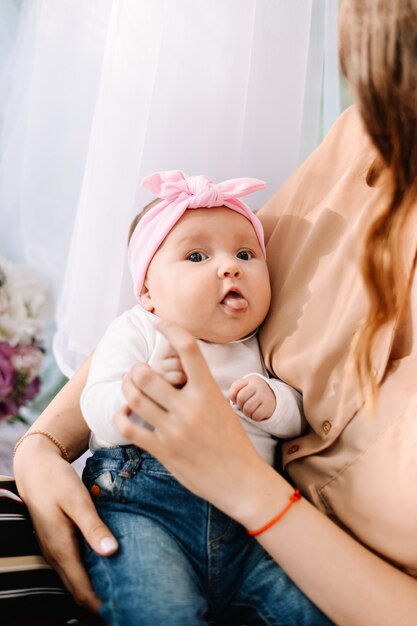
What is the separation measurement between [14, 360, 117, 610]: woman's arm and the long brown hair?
0.46 meters

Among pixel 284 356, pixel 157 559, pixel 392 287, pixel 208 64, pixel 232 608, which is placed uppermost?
pixel 208 64

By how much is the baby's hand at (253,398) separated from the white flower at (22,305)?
2.21 ft

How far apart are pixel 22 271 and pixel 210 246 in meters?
0.60

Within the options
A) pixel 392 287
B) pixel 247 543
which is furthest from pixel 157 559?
pixel 392 287

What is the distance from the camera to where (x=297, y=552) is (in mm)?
898

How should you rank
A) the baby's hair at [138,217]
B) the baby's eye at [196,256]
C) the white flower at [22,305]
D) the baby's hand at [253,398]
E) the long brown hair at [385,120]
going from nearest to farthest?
the long brown hair at [385,120] → the baby's hand at [253,398] → the baby's eye at [196,256] → the baby's hair at [138,217] → the white flower at [22,305]

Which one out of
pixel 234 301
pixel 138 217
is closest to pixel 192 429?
pixel 234 301

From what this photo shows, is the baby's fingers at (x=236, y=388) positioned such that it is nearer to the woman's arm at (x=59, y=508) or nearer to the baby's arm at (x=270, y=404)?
the baby's arm at (x=270, y=404)

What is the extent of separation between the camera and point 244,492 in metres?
0.90

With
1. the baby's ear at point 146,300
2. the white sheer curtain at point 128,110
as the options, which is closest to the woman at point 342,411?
the baby's ear at point 146,300

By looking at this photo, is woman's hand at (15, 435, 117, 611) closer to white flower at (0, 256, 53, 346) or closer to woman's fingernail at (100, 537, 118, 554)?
woman's fingernail at (100, 537, 118, 554)

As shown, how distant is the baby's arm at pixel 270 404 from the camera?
107 cm

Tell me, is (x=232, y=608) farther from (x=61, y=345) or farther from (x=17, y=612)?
(x=61, y=345)

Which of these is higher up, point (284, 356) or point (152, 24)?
point (152, 24)
